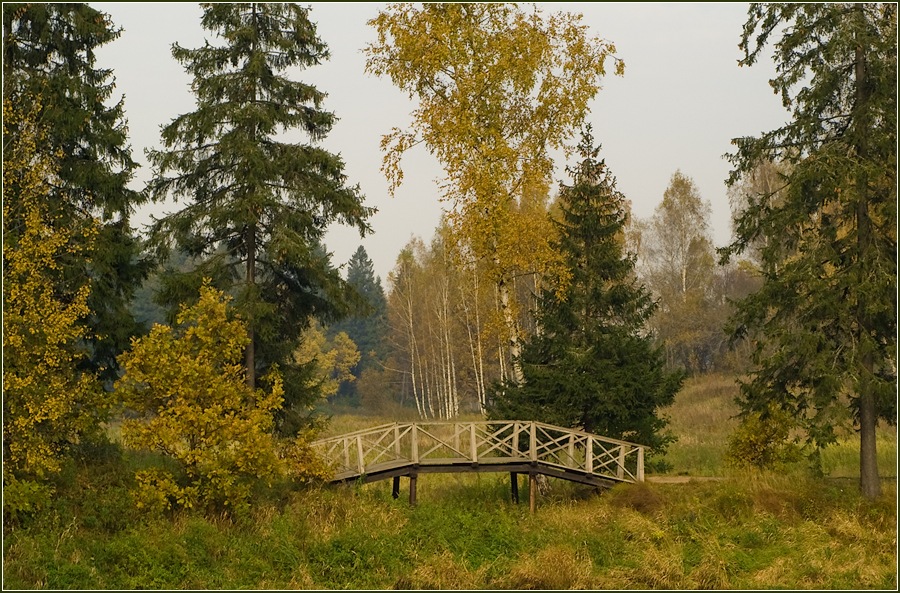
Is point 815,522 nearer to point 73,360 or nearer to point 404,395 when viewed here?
point 73,360

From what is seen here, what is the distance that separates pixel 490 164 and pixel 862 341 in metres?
8.68

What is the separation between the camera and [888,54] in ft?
52.3

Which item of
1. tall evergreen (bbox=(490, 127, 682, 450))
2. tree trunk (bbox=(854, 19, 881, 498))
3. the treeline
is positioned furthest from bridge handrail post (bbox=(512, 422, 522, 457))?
the treeline

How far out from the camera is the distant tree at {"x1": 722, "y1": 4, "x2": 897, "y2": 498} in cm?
1577

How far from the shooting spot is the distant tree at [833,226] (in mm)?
15766

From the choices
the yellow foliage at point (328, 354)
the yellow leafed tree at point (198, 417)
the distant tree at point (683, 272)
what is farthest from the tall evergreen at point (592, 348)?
the yellow foliage at point (328, 354)

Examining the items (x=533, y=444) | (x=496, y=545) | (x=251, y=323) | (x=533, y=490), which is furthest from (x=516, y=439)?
(x=251, y=323)

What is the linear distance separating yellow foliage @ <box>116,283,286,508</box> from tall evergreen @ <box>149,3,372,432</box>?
165 cm

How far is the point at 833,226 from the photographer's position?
54.5 ft

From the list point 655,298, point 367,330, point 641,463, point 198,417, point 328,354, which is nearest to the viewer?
point 198,417

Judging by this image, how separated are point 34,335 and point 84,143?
16.3 ft

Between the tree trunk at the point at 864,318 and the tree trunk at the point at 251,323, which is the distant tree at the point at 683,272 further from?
the tree trunk at the point at 251,323

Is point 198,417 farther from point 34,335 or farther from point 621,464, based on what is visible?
point 621,464

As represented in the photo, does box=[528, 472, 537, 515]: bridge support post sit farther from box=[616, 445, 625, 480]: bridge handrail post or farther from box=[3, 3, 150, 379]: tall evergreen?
box=[3, 3, 150, 379]: tall evergreen
